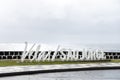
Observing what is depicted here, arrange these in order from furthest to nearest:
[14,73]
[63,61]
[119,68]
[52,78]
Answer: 1. [63,61]
2. [119,68]
3. [14,73]
4. [52,78]

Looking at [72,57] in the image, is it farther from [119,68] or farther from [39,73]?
[39,73]

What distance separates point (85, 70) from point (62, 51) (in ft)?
42.1

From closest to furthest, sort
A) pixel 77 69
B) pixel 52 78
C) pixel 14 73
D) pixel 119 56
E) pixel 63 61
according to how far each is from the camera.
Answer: pixel 52 78 → pixel 14 73 → pixel 77 69 → pixel 63 61 → pixel 119 56

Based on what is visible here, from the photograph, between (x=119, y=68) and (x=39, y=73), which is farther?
(x=119, y=68)

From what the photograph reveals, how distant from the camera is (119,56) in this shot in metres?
52.2

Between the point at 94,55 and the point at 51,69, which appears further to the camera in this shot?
the point at 94,55

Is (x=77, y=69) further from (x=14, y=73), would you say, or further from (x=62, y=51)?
(x=62, y=51)

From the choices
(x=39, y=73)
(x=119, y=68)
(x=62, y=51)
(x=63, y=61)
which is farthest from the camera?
(x=62, y=51)

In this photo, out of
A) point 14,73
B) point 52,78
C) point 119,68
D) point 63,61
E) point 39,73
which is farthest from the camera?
point 63,61

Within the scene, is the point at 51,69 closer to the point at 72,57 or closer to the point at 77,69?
the point at 77,69

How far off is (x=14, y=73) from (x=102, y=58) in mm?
19066

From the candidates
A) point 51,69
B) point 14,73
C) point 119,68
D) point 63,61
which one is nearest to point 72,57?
point 63,61

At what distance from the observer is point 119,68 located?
1387 inches

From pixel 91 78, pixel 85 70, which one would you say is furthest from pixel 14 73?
pixel 85 70
